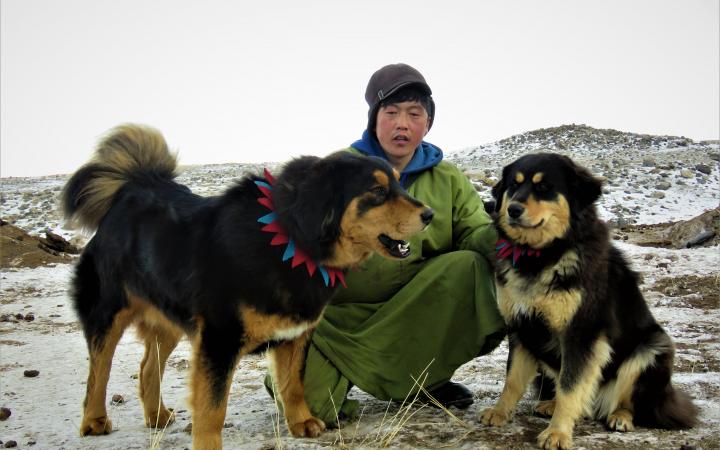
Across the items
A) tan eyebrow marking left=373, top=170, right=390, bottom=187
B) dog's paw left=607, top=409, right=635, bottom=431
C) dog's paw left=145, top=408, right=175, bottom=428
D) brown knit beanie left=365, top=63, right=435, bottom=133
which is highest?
brown knit beanie left=365, top=63, right=435, bottom=133

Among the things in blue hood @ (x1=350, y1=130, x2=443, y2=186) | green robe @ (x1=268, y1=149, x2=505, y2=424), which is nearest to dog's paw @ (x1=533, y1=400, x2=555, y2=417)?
green robe @ (x1=268, y1=149, x2=505, y2=424)

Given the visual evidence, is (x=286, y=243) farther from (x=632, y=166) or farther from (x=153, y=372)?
(x=632, y=166)

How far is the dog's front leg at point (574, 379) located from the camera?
3107 mm

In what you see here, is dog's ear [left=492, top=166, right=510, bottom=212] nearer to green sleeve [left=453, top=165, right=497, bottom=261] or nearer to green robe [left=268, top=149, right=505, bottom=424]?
green robe [left=268, top=149, right=505, bottom=424]

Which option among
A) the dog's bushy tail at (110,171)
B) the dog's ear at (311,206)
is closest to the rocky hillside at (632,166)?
the dog's bushy tail at (110,171)

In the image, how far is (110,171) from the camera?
3.95 m

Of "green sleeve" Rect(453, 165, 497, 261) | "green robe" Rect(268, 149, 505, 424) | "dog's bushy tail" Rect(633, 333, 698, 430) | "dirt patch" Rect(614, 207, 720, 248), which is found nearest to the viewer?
"dog's bushy tail" Rect(633, 333, 698, 430)

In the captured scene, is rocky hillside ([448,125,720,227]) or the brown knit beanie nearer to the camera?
the brown knit beanie

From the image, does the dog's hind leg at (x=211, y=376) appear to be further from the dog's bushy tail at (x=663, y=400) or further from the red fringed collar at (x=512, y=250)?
the dog's bushy tail at (x=663, y=400)

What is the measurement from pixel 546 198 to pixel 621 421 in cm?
140

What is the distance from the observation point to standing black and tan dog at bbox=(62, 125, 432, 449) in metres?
2.98

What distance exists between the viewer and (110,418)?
3.98m

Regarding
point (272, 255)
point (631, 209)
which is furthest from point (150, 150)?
point (631, 209)

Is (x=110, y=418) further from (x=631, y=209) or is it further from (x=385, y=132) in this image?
(x=631, y=209)
